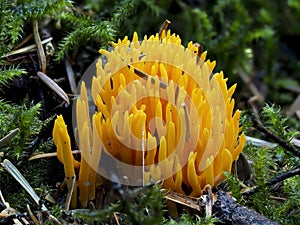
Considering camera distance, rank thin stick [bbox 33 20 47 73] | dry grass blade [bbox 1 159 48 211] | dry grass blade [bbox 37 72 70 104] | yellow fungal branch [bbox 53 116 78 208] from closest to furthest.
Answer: yellow fungal branch [bbox 53 116 78 208], dry grass blade [bbox 1 159 48 211], dry grass blade [bbox 37 72 70 104], thin stick [bbox 33 20 47 73]

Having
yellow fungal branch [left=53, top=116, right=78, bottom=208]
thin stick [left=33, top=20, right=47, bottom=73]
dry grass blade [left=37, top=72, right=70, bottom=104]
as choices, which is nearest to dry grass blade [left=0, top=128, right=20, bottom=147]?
yellow fungal branch [left=53, top=116, right=78, bottom=208]

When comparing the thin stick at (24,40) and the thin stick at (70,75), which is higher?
the thin stick at (24,40)

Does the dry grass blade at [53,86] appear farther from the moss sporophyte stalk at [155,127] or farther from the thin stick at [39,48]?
the moss sporophyte stalk at [155,127]

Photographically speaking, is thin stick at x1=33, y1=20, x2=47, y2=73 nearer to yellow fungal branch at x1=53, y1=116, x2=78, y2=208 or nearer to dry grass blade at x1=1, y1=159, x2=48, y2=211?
dry grass blade at x1=1, y1=159, x2=48, y2=211

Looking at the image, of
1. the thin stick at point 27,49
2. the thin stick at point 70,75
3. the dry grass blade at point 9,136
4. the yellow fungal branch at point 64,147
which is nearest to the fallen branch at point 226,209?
the yellow fungal branch at point 64,147

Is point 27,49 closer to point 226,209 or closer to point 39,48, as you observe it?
point 39,48

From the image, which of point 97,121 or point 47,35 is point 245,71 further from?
point 97,121

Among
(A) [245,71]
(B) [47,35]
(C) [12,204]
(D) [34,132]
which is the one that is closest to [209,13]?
(A) [245,71]
